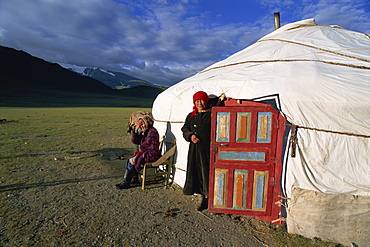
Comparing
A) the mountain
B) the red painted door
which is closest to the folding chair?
the red painted door

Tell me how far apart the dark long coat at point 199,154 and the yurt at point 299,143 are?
0.19 metres

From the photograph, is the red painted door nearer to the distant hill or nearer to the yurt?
the yurt

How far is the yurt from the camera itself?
10.4ft

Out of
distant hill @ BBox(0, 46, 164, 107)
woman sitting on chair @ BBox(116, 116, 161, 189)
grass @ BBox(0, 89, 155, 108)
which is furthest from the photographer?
distant hill @ BBox(0, 46, 164, 107)

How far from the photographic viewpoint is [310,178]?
335 centimetres

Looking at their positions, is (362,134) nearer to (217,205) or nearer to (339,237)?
(339,237)

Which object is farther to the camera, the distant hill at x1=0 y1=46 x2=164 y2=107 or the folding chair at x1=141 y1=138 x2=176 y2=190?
the distant hill at x1=0 y1=46 x2=164 y2=107

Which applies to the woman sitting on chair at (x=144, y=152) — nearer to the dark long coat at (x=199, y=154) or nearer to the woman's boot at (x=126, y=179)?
the woman's boot at (x=126, y=179)

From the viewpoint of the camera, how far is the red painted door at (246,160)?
3592 mm

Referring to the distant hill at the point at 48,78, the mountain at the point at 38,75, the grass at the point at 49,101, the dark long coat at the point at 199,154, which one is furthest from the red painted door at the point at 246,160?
the mountain at the point at 38,75

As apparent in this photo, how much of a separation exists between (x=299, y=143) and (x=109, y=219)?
3.01 meters

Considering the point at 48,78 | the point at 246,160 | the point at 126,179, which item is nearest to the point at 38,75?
the point at 48,78

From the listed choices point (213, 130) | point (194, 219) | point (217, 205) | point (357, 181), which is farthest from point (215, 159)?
point (357, 181)

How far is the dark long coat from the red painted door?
0.61 ft
